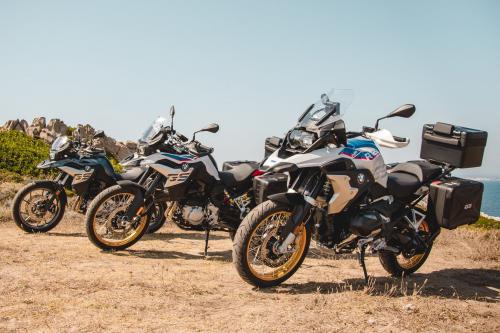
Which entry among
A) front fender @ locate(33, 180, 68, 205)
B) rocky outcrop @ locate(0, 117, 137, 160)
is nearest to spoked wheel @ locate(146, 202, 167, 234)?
front fender @ locate(33, 180, 68, 205)

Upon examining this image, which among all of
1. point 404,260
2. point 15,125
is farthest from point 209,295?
point 15,125

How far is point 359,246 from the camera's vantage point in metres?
5.54

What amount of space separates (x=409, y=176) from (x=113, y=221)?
390 cm

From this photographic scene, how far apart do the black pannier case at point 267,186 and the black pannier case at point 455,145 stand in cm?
187

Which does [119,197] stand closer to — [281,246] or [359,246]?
[281,246]

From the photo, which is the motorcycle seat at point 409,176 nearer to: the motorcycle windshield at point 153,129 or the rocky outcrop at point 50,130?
the motorcycle windshield at point 153,129

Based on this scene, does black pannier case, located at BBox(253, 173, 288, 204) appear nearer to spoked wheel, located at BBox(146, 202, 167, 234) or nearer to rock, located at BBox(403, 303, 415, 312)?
rock, located at BBox(403, 303, 415, 312)

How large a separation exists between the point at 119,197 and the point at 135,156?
3.56 ft

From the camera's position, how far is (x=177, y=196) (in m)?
7.10

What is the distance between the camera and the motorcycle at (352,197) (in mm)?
5105

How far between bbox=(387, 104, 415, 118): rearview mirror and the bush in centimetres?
1114

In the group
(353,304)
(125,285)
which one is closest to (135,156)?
(125,285)

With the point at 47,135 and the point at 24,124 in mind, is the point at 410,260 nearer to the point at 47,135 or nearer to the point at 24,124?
the point at 47,135

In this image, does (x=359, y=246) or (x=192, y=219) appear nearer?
(x=359, y=246)
